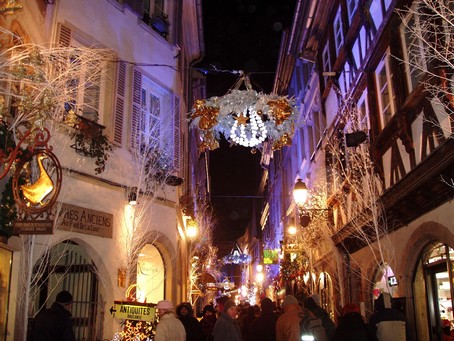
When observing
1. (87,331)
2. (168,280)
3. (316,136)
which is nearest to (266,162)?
(316,136)

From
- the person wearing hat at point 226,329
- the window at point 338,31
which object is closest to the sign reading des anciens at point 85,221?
the person wearing hat at point 226,329

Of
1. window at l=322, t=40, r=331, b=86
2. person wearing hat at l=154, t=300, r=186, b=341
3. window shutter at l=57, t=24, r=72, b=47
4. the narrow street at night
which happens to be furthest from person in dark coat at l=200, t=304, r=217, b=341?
window at l=322, t=40, r=331, b=86

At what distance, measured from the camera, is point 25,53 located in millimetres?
6461

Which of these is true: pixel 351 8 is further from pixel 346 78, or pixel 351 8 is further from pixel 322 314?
pixel 322 314

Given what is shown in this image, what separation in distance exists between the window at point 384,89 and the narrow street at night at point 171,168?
0.21ft

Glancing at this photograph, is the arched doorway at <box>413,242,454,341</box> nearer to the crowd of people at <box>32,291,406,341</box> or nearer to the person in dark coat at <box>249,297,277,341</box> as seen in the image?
the crowd of people at <box>32,291,406,341</box>

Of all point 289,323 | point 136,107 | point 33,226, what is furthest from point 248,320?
point 136,107

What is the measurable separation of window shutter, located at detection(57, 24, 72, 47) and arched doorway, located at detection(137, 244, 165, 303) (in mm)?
6353

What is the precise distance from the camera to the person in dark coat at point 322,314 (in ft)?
26.3

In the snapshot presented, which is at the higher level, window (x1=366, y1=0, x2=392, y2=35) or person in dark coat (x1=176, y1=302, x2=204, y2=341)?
window (x1=366, y1=0, x2=392, y2=35)

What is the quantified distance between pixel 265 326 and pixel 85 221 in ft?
15.8

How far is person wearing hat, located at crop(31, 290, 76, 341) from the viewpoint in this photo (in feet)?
23.3

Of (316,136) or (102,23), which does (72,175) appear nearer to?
(102,23)

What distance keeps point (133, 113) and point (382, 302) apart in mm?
9006
